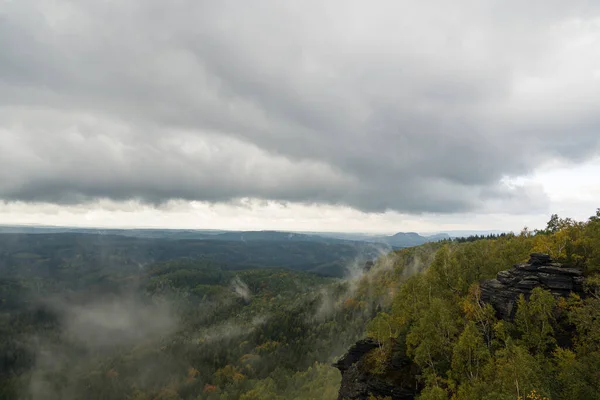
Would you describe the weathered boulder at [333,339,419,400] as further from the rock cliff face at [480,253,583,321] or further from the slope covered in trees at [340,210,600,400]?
the rock cliff face at [480,253,583,321]

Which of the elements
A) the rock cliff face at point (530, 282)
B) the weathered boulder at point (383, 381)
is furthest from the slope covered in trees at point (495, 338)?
the rock cliff face at point (530, 282)

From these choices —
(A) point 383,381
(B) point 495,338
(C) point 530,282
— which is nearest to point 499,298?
(C) point 530,282

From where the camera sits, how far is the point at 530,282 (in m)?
69.2

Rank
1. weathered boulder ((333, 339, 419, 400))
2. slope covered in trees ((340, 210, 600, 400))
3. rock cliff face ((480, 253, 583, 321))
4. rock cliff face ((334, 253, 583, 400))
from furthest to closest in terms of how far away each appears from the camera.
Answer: weathered boulder ((333, 339, 419, 400))
rock cliff face ((334, 253, 583, 400))
rock cliff face ((480, 253, 583, 321))
slope covered in trees ((340, 210, 600, 400))

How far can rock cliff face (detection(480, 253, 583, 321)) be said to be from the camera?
220 feet

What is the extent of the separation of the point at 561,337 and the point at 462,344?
20167 millimetres

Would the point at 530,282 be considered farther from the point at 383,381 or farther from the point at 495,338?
the point at 383,381

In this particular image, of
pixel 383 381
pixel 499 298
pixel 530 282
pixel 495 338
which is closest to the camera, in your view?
pixel 530 282

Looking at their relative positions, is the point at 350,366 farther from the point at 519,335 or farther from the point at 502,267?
the point at 502,267

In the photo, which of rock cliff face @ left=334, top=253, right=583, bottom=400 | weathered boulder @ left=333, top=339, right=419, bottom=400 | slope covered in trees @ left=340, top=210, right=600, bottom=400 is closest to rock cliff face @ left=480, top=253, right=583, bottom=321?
rock cliff face @ left=334, top=253, right=583, bottom=400

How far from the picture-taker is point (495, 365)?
56.5 metres

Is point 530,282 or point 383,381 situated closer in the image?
point 530,282

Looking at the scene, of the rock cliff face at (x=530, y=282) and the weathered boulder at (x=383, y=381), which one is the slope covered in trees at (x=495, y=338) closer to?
the weathered boulder at (x=383, y=381)

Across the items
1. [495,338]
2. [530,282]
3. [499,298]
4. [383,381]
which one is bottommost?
[383,381]
